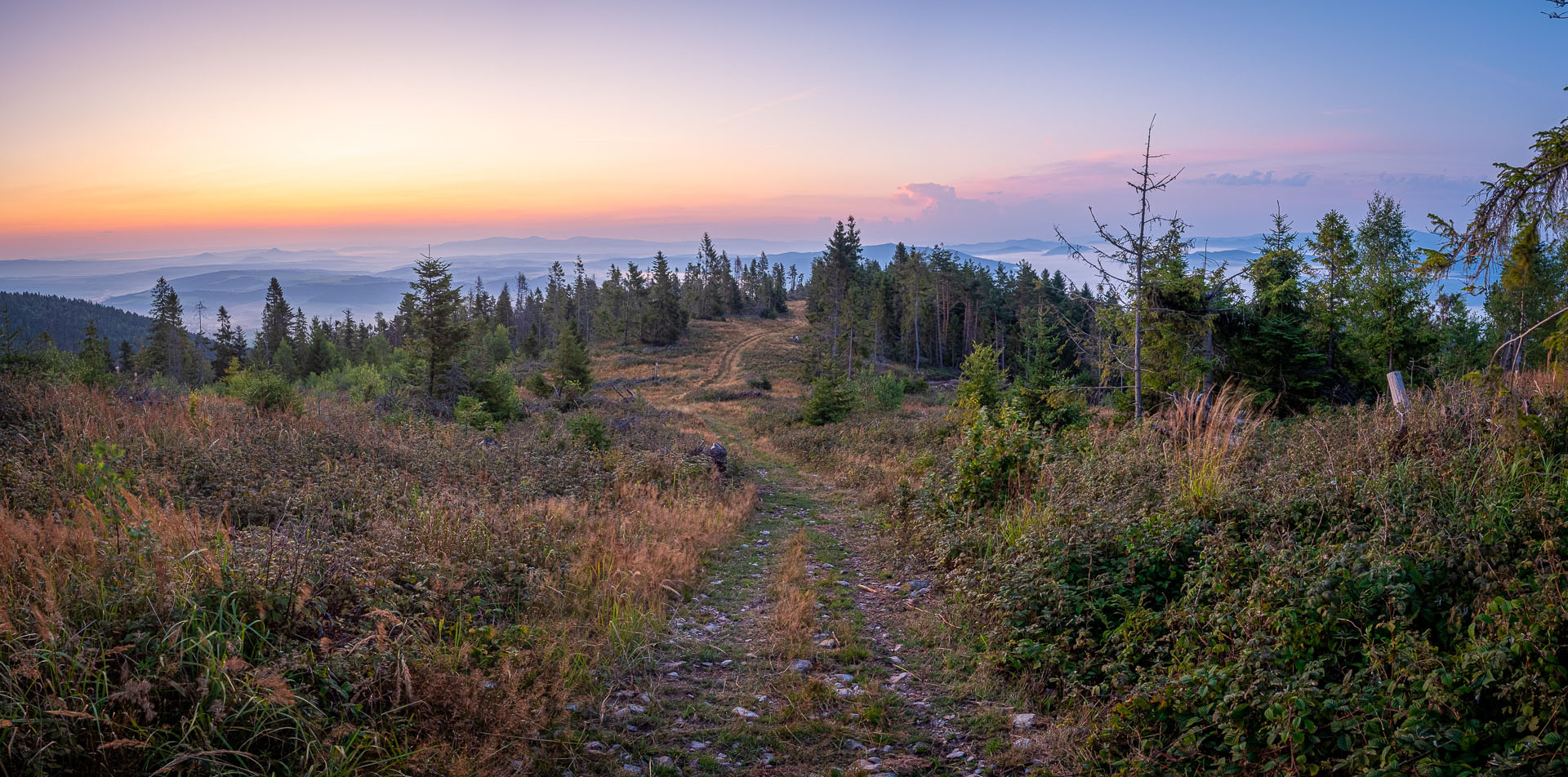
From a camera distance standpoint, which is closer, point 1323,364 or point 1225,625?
point 1225,625

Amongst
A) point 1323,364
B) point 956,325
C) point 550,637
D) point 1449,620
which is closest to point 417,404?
point 550,637

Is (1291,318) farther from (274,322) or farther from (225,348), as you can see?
(274,322)

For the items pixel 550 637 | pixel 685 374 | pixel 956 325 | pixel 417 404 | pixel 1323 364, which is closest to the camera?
pixel 550 637

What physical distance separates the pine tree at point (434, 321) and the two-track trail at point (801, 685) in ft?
59.2

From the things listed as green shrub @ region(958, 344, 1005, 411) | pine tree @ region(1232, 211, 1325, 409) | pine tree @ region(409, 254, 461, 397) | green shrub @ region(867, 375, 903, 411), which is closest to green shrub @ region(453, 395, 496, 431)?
pine tree @ region(409, 254, 461, 397)

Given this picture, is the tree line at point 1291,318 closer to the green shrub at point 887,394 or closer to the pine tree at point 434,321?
the green shrub at point 887,394

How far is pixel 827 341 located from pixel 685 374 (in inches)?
529

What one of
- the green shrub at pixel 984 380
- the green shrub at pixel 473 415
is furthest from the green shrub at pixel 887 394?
the green shrub at pixel 473 415

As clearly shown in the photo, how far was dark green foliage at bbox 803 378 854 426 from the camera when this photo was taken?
25156 millimetres

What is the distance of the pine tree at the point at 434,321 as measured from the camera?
77.2 feet

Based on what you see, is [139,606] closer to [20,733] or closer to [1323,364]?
[20,733]

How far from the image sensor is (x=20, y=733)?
297cm

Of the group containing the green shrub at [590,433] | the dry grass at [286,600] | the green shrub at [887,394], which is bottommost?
the green shrub at [887,394]

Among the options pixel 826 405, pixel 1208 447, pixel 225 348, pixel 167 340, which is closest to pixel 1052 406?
pixel 1208 447
